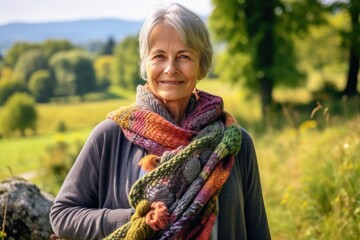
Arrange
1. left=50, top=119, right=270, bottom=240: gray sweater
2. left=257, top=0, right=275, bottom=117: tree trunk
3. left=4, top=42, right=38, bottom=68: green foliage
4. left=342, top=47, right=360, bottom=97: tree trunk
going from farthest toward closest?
1. left=4, top=42, right=38, bottom=68: green foliage
2. left=342, top=47, right=360, bottom=97: tree trunk
3. left=257, top=0, right=275, bottom=117: tree trunk
4. left=50, top=119, right=270, bottom=240: gray sweater

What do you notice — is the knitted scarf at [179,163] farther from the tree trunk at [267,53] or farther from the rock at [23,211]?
the tree trunk at [267,53]

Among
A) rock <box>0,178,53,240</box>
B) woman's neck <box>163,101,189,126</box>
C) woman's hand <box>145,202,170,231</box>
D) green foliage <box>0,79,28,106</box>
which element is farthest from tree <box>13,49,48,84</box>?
woman's hand <box>145,202,170,231</box>

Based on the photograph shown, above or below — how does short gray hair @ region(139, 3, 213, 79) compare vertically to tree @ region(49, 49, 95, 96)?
above

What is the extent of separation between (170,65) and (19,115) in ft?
147

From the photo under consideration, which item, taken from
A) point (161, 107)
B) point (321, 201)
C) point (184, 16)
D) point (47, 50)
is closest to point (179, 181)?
point (161, 107)

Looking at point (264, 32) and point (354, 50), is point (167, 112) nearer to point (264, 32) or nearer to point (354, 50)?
point (264, 32)

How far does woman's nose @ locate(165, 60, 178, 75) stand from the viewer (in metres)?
2.02

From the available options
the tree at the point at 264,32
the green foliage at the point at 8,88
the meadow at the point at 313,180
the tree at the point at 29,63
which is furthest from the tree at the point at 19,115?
the meadow at the point at 313,180

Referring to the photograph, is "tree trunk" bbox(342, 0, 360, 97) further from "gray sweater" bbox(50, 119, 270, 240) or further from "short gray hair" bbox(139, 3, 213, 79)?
"gray sweater" bbox(50, 119, 270, 240)

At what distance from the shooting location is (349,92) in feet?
59.4

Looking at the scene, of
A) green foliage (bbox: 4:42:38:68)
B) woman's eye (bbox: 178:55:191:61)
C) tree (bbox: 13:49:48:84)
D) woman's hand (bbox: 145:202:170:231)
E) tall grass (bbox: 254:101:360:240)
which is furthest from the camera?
green foliage (bbox: 4:42:38:68)

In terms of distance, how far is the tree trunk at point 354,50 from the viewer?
16.1 meters

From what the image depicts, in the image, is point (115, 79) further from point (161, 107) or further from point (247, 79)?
point (161, 107)

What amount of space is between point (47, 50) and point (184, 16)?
216ft
